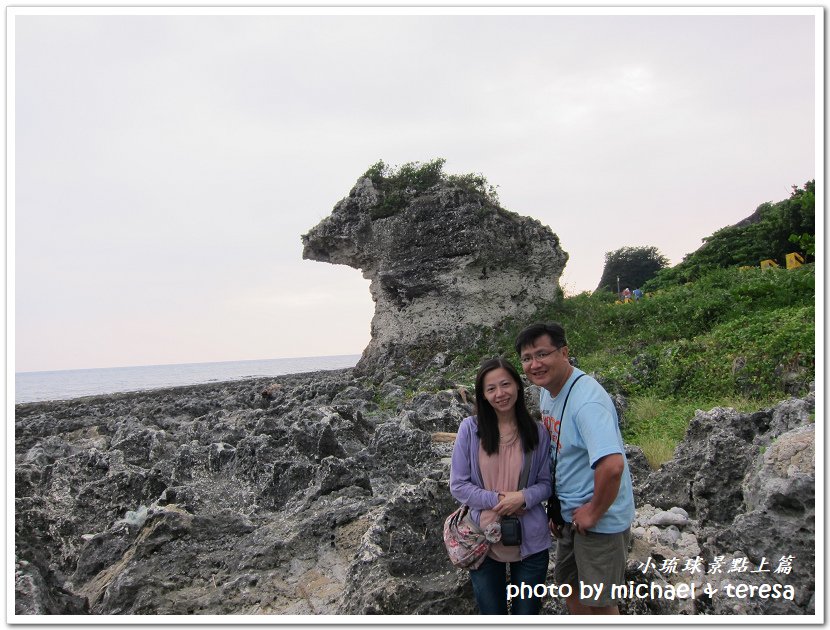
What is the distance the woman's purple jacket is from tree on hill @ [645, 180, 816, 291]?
15694 millimetres

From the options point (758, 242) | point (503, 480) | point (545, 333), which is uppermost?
point (758, 242)

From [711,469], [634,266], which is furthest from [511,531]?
[634,266]

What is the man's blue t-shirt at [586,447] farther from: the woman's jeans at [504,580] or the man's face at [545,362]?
the woman's jeans at [504,580]

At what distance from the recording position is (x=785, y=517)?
350 cm

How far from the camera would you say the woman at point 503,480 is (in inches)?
123

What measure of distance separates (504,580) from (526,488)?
1.81ft

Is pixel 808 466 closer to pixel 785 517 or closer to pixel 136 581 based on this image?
pixel 785 517

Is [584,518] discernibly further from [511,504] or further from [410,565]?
[410,565]

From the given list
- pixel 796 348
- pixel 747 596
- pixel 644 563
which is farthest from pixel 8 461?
pixel 796 348

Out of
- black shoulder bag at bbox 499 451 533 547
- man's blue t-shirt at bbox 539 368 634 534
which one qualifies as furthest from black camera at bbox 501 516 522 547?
man's blue t-shirt at bbox 539 368 634 534

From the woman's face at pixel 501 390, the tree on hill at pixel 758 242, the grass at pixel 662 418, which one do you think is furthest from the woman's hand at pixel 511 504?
the tree on hill at pixel 758 242

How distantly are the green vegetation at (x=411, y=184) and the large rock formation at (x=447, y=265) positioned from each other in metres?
0.10

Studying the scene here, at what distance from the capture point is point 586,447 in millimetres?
2977

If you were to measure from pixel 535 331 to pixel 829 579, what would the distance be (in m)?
2.12
